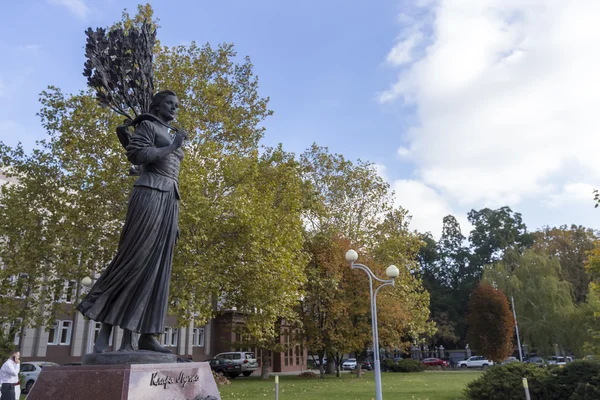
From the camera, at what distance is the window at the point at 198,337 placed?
41656mm

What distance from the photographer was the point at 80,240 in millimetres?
20625

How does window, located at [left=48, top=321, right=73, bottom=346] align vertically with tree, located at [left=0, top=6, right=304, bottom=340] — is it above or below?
below

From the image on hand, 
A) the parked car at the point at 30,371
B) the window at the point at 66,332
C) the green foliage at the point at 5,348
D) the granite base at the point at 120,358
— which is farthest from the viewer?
the window at the point at 66,332

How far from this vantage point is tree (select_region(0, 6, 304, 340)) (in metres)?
19.1

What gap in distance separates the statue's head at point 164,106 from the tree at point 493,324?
3633cm

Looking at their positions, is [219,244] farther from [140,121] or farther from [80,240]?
[140,121]

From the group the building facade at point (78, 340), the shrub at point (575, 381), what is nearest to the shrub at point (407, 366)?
the building facade at point (78, 340)

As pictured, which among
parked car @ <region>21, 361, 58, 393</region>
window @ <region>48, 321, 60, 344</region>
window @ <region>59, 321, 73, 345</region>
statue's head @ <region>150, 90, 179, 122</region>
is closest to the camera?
statue's head @ <region>150, 90, 179, 122</region>

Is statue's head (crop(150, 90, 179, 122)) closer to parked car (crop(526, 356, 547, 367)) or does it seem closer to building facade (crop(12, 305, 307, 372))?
parked car (crop(526, 356, 547, 367))

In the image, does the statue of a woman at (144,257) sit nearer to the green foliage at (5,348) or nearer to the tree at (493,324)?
the green foliage at (5,348)

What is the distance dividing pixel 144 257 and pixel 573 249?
187 feet

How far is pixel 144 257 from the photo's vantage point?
5.08 m

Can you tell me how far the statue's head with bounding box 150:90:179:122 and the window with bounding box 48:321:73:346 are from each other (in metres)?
29.5

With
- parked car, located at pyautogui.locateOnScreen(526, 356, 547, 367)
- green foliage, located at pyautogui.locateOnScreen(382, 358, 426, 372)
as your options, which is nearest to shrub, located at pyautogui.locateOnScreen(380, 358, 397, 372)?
green foliage, located at pyautogui.locateOnScreen(382, 358, 426, 372)
